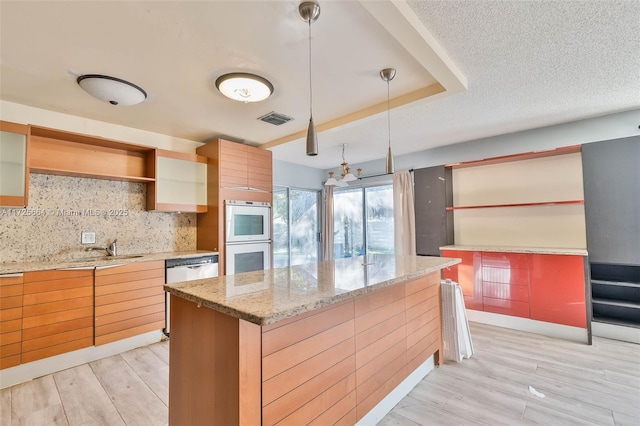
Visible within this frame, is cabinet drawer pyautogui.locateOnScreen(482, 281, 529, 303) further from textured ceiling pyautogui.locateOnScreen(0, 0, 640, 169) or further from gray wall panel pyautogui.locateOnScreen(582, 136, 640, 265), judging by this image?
textured ceiling pyautogui.locateOnScreen(0, 0, 640, 169)

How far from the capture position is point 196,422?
53.1 inches

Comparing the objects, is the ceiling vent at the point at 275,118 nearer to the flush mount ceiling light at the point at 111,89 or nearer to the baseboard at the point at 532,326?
the flush mount ceiling light at the point at 111,89

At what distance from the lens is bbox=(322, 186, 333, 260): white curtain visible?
5840mm

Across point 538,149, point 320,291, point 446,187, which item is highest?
point 538,149

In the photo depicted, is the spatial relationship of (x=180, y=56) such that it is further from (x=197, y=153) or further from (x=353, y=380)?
(x=353, y=380)

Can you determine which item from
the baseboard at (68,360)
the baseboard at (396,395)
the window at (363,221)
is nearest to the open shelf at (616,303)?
the baseboard at (396,395)

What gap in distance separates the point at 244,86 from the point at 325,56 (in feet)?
2.37

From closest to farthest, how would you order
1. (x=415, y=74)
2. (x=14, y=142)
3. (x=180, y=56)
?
(x=180, y=56) → (x=415, y=74) → (x=14, y=142)

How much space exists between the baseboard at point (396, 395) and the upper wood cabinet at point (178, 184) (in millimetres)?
3062

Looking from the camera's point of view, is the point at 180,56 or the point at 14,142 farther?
the point at 14,142

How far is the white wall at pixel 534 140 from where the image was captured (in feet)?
10.2

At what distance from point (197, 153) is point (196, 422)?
3.50m

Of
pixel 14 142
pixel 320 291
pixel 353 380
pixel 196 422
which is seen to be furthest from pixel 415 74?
pixel 14 142

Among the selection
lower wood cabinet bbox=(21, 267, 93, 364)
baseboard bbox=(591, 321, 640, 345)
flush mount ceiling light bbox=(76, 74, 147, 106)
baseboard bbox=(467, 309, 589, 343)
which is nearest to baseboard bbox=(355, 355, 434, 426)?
baseboard bbox=(467, 309, 589, 343)
